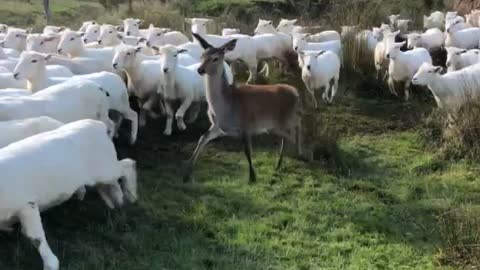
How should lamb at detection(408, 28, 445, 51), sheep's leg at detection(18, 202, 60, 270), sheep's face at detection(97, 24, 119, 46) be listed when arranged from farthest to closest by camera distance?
lamb at detection(408, 28, 445, 51)
sheep's face at detection(97, 24, 119, 46)
sheep's leg at detection(18, 202, 60, 270)

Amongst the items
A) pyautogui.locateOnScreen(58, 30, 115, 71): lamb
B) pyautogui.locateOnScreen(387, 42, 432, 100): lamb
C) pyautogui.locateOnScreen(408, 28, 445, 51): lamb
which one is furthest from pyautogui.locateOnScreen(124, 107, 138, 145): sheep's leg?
pyautogui.locateOnScreen(408, 28, 445, 51): lamb

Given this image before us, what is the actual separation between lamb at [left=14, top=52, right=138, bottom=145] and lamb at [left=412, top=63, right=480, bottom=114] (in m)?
4.74

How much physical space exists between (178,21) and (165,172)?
11041mm

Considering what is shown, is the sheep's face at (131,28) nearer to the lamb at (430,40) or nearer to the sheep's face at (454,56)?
the lamb at (430,40)

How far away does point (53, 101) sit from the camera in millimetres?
9781

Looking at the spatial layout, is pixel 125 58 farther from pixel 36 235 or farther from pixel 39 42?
pixel 36 235

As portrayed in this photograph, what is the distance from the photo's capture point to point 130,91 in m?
12.8

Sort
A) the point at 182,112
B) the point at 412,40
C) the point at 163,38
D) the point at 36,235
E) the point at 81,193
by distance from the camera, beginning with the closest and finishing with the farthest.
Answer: the point at 36,235
the point at 81,193
the point at 182,112
the point at 163,38
the point at 412,40

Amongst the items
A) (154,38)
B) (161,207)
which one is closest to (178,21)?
(154,38)

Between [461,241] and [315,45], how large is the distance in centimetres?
914

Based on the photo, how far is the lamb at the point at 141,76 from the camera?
40.5 ft

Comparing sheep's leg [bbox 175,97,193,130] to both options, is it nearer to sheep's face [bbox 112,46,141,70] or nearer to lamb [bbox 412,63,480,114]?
sheep's face [bbox 112,46,141,70]

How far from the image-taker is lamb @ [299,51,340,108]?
14.3 meters

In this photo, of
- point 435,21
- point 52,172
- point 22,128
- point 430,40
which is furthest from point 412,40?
point 52,172
